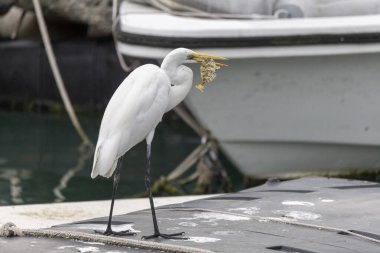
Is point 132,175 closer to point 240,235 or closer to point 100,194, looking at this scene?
point 100,194

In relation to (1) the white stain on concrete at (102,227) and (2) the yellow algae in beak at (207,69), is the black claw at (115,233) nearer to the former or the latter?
(1) the white stain on concrete at (102,227)

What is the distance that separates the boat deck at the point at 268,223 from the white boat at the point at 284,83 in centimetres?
289

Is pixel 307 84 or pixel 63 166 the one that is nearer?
pixel 307 84

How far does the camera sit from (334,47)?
772 cm

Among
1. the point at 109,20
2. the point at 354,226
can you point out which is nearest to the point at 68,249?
A: the point at 354,226

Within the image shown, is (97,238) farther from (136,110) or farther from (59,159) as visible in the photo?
(59,159)

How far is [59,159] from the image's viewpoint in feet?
33.6

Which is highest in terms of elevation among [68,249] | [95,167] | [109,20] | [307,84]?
[109,20]

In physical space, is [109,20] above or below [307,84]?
above

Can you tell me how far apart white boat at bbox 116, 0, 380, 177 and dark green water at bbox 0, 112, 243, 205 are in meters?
1.02

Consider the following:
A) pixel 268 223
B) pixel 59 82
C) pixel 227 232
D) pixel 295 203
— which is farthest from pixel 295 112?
pixel 227 232

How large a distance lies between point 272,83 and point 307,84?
0.23 meters

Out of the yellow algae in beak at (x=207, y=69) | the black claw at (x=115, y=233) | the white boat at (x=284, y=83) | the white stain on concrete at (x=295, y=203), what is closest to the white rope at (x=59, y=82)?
the white boat at (x=284, y=83)

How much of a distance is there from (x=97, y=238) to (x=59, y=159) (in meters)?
6.50
